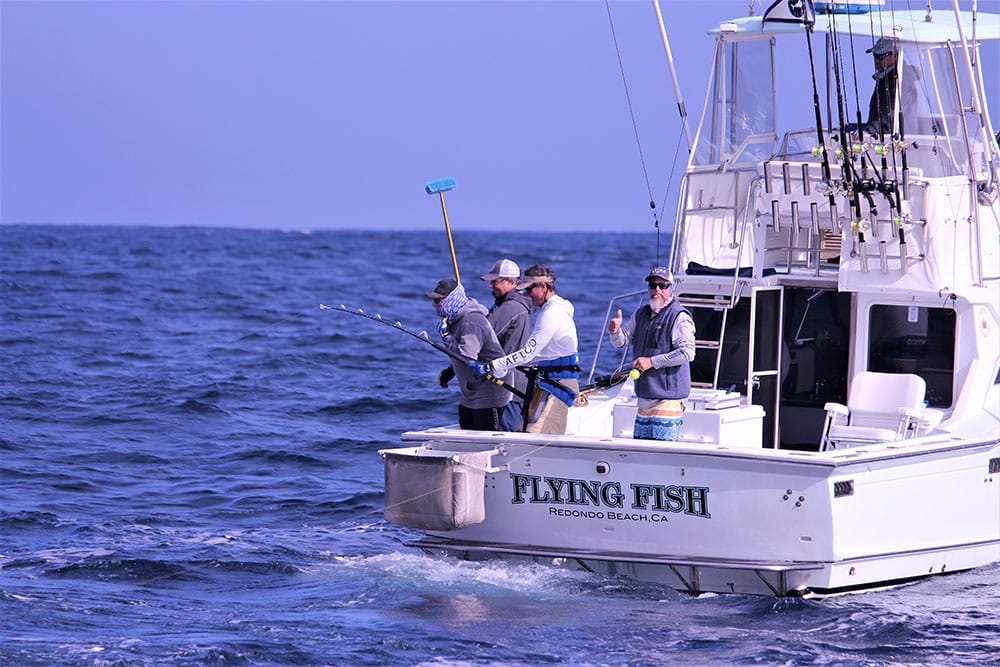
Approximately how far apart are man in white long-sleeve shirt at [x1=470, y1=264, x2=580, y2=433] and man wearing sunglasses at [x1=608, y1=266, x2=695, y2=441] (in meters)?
0.51

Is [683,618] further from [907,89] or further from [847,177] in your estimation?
[907,89]

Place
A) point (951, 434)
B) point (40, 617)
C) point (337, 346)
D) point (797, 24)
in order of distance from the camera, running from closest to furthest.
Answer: point (40, 617) < point (951, 434) < point (797, 24) < point (337, 346)

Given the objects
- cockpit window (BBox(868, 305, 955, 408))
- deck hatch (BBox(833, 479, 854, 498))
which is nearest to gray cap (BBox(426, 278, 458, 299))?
deck hatch (BBox(833, 479, 854, 498))

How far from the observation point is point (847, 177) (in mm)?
9828

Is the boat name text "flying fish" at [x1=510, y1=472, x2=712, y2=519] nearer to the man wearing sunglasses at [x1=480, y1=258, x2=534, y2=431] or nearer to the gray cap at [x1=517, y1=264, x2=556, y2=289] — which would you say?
the man wearing sunglasses at [x1=480, y1=258, x2=534, y2=431]

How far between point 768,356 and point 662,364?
69.5 inches

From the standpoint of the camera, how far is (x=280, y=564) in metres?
10.1

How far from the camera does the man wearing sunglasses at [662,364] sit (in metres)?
9.08

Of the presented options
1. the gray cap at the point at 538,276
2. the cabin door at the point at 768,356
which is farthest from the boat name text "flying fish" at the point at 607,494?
the cabin door at the point at 768,356

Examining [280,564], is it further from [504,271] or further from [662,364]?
[662,364]

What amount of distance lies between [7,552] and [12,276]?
3056 cm

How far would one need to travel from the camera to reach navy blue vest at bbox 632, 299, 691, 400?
9.13 metres

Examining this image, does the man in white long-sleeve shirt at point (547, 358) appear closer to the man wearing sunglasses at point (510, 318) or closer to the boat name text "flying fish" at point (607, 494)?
the man wearing sunglasses at point (510, 318)

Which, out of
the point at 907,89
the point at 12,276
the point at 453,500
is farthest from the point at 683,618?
the point at 12,276
